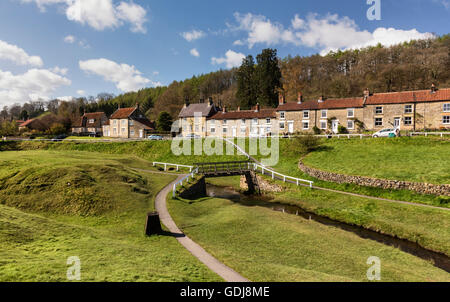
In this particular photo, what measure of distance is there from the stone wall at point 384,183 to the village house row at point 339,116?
2590 centimetres

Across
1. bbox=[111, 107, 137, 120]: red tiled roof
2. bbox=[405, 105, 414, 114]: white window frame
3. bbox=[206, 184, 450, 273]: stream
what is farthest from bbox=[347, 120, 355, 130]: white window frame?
bbox=[111, 107, 137, 120]: red tiled roof

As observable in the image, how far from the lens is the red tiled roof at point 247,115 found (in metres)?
60.7

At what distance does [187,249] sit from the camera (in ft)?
43.8

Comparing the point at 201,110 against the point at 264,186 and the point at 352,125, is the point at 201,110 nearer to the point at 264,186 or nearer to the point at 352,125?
the point at 352,125

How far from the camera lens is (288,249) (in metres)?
14.0

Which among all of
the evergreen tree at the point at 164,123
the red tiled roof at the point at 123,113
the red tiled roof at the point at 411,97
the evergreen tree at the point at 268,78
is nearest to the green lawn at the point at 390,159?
the red tiled roof at the point at 411,97

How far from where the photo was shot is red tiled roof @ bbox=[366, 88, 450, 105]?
4516 centimetres

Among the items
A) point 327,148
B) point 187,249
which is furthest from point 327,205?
point 327,148

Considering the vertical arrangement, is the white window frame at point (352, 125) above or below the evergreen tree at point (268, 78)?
below

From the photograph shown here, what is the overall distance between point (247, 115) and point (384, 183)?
41806mm

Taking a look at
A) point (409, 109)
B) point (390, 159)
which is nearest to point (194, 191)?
point (390, 159)

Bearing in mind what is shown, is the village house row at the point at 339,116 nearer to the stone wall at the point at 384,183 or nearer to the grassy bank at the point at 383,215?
the stone wall at the point at 384,183
